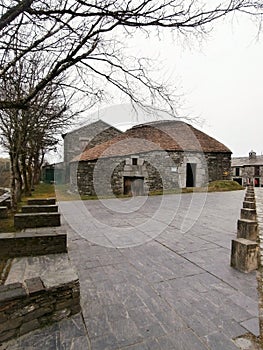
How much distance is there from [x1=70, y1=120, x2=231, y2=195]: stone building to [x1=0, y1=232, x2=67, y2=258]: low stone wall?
11.2m

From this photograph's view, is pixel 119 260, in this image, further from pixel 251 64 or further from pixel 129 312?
pixel 251 64

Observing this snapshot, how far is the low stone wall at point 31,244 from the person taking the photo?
4152mm

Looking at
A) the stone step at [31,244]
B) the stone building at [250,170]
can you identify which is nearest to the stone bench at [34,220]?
the stone step at [31,244]

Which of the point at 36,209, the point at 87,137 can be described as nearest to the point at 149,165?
the point at 36,209

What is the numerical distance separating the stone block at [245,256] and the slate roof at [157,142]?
1230 centimetres

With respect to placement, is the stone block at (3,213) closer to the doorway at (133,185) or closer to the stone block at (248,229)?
the stone block at (248,229)

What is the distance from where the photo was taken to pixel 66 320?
244 cm

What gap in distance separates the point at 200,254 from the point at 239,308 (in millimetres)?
1677

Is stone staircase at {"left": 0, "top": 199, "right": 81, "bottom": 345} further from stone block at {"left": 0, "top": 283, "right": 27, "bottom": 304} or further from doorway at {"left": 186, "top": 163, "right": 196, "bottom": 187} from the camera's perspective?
doorway at {"left": 186, "top": 163, "right": 196, "bottom": 187}

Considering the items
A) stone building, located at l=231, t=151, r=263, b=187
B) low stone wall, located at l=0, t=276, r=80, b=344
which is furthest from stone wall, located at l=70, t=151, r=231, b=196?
stone building, located at l=231, t=151, r=263, b=187

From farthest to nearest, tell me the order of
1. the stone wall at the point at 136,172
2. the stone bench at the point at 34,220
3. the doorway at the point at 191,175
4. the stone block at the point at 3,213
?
1. the doorway at the point at 191,175
2. the stone wall at the point at 136,172
3. the stone block at the point at 3,213
4. the stone bench at the point at 34,220

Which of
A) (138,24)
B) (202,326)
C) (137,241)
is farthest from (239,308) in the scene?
(138,24)

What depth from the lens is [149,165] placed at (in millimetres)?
15711

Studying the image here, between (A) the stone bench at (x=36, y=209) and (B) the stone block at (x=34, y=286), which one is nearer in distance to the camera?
(B) the stone block at (x=34, y=286)
